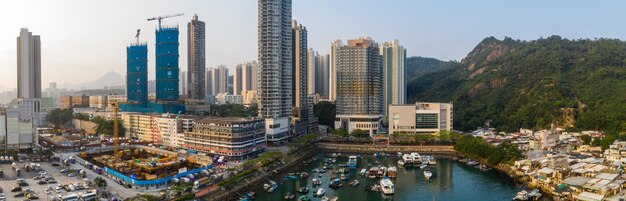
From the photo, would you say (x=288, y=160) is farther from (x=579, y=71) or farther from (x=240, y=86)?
(x=240, y=86)

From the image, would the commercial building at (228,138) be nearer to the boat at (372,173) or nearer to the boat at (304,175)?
the boat at (304,175)

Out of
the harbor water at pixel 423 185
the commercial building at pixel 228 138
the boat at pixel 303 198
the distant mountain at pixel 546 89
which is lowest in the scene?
the harbor water at pixel 423 185

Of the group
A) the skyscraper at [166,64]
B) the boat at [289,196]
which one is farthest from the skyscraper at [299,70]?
the boat at [289,196]

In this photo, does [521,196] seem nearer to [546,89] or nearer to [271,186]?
[271,186]

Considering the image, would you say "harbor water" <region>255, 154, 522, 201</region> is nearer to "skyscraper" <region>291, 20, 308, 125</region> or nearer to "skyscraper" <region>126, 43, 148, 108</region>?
"skyscraper" <region>291, 20, 308, 125</region>

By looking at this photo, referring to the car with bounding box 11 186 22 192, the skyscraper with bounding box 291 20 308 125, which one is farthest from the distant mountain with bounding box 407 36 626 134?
the car with bounding box 11 186 22 192

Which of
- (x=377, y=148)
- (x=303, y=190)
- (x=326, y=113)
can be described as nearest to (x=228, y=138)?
(x=303, y=190)
